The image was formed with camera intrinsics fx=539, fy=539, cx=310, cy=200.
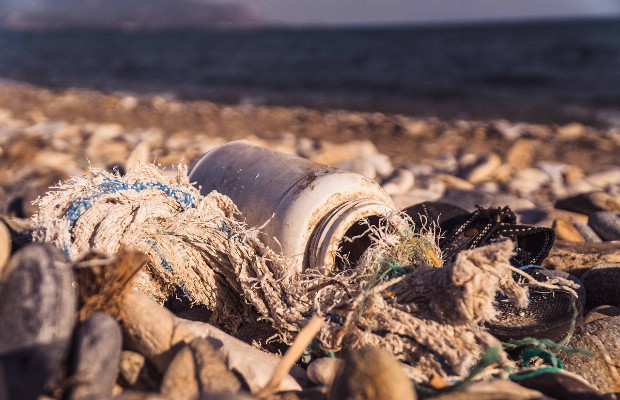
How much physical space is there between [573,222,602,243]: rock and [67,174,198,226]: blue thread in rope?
307 centimetres

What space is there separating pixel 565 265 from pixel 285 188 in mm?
1914

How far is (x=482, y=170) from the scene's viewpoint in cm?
693

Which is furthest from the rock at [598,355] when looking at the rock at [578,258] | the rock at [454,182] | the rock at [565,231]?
the rock at [454,182]

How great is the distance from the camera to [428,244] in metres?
2.65

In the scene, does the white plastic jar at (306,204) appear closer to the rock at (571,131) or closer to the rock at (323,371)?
the rock at (323,371)

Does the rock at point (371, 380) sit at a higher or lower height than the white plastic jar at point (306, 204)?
lower

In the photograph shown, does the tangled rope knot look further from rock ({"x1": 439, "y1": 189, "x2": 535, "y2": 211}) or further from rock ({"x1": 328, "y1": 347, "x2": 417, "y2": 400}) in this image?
rock ({"x1": 439, "y1": 189, "x2": 535, "y2": 211})

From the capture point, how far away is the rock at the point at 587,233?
4.16 m

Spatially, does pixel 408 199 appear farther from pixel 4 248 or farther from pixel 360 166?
pixel 4 248

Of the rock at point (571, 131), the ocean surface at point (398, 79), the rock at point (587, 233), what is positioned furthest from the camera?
the ocean surface at point (398, 79)

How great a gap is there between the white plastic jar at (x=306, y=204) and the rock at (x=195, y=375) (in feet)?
2.73

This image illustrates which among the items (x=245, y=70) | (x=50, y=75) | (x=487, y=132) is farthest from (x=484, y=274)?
(x=50, y=75)

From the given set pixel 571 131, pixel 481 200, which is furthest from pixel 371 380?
pixel 571 131

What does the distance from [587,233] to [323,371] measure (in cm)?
303
